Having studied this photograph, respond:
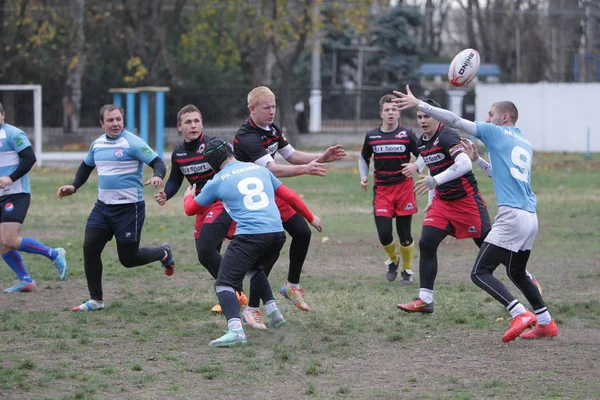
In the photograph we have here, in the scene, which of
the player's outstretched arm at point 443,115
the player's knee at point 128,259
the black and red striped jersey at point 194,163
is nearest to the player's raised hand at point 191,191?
the black and red striped jersey at point 194,163

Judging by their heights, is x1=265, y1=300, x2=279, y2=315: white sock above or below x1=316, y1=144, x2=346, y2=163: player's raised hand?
below

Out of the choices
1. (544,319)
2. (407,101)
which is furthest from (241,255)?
(544,319)

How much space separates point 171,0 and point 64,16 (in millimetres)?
15121

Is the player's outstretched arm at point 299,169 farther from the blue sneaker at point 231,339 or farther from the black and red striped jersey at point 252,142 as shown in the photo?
the blue sneaker at point 231,339

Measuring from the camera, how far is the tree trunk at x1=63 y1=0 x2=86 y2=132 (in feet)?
110

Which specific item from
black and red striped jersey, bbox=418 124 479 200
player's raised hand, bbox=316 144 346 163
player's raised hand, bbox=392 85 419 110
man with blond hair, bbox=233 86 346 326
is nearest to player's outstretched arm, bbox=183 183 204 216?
man with blond hair, bbox=233 86 346 326

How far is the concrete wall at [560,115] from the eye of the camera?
33.3 meters

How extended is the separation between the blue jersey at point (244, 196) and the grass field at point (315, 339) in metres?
0.95

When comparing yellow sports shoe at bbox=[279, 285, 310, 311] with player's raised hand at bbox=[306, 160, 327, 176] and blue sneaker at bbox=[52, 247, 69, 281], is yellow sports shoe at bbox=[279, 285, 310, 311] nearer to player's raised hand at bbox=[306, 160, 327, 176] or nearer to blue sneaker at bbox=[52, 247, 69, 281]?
player's raised hand at bbox=[306, 160, 327, 176]

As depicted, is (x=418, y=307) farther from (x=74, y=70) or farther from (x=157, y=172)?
(x=74, y=70)

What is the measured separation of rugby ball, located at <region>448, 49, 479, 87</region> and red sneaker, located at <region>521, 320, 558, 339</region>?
7.36 feet

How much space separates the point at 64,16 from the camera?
Result: 3641cm

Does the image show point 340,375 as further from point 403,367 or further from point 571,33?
point 571,33

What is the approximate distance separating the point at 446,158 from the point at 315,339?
247cm
